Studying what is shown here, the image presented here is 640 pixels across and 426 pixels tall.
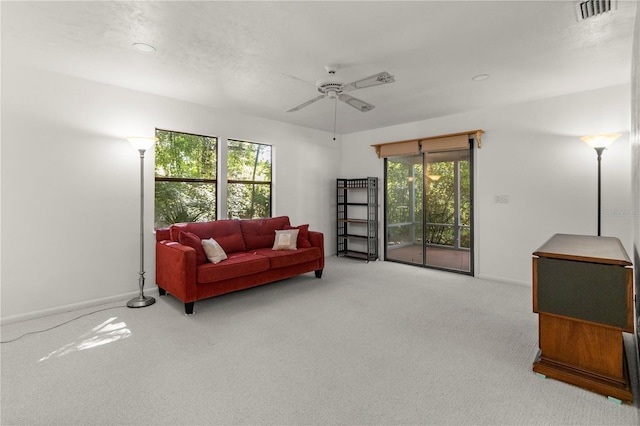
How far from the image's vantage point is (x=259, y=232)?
4.70m

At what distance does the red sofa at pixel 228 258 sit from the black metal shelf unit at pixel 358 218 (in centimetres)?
165

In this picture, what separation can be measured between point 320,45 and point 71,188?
3114mm

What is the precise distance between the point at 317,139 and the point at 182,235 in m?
3.54

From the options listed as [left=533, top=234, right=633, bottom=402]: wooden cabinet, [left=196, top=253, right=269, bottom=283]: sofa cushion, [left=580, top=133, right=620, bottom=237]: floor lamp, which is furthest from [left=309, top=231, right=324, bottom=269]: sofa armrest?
[left=580, top=133, right=620, bottom=237]: floor lamp

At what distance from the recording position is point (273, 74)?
337cm

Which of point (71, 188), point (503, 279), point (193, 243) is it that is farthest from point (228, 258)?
point (503, 279)

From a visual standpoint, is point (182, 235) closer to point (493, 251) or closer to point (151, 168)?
point (151, 168)

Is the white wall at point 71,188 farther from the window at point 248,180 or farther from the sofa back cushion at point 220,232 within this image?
the window at point 248,180

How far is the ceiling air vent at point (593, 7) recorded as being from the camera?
6.99 ft

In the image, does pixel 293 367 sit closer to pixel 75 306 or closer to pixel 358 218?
pixel 75 306

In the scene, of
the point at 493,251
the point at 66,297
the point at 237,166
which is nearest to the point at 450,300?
the point at 493,251

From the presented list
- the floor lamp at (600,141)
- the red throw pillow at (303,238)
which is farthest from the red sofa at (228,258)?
the floor lamp at (600,141)

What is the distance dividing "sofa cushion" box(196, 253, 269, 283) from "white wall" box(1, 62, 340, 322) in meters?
1.17

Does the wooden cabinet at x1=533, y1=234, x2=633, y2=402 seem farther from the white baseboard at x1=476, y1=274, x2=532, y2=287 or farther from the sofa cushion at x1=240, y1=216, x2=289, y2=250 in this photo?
the sofa cushion at x1=240, y1=216, x2=289, y2=250
